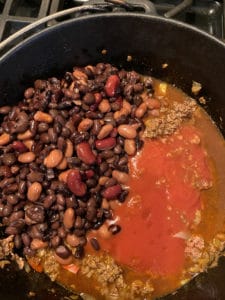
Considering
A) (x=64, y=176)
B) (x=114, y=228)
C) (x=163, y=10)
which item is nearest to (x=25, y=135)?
(x=64, y=176)

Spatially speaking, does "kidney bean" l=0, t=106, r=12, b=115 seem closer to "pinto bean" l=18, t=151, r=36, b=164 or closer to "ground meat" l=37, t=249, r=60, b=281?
"pinto bean" l=18, t=151, r=36, b=164

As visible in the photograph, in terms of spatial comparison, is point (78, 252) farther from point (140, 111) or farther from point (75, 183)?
point (140, 111)

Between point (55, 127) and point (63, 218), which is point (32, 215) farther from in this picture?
point (55, 127)

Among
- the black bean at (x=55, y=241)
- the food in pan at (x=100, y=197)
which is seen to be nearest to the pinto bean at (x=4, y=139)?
the food in pan at (x=100, y=197)

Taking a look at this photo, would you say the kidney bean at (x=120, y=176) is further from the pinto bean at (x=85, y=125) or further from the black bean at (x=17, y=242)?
the black bean at (x=17, y=242)

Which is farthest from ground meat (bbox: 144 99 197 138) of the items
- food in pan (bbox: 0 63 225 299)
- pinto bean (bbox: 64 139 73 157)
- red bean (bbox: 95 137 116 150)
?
pinto bean (bbox: 64 139 73 157)
